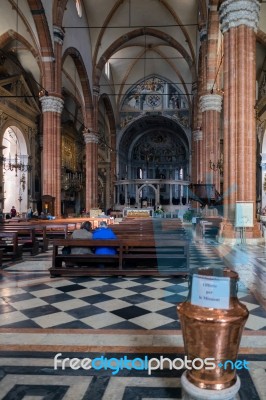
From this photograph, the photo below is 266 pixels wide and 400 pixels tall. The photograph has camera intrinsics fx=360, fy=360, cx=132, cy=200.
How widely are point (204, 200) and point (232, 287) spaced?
1715cm

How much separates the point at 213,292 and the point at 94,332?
2.15 metres

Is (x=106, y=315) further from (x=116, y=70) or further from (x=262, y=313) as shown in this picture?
(x=116, y=70)

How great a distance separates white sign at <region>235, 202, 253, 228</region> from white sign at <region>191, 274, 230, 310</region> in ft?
32.6

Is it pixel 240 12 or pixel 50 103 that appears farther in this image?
pixel 50 103

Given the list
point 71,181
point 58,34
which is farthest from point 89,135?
point 58,34

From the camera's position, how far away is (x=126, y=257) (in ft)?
22.8

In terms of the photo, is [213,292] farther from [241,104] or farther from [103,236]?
[241,104]

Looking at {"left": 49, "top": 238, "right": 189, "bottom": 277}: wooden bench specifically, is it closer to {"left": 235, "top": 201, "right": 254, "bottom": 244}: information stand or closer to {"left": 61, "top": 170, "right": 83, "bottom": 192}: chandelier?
{"left": 235, "top": 201, "right": 254, "bottom": 244}: information stand

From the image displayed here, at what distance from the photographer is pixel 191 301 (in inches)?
92.9

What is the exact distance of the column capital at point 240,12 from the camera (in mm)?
12242

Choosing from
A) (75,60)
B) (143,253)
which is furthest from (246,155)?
(75,60)

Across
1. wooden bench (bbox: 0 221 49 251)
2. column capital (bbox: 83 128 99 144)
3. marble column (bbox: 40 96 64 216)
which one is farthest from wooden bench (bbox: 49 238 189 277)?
column capital (bbox: 83 128 99 144)

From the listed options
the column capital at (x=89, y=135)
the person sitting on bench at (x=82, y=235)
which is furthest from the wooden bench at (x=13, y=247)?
the column capital at (x=89, y=135)

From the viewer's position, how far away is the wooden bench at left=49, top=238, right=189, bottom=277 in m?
6.88
